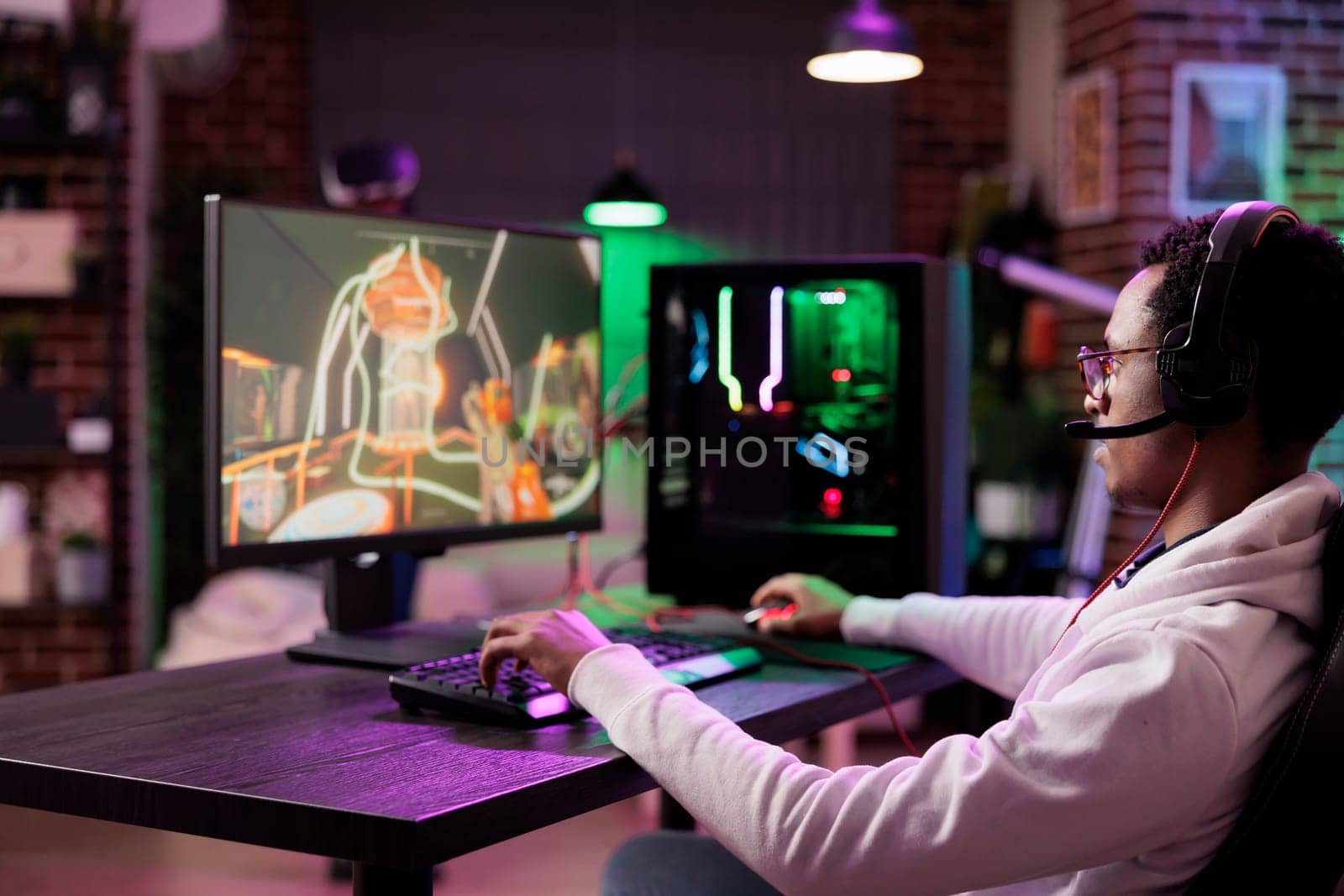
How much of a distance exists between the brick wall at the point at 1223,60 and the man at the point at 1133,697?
3383mm

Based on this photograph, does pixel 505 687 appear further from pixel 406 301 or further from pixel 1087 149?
pixel 1087 149

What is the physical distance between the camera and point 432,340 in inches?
60.7

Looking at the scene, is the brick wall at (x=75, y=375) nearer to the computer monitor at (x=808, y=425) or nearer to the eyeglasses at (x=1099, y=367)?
the computer monitor at (x=808, y=425)

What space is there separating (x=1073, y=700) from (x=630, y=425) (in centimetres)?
111

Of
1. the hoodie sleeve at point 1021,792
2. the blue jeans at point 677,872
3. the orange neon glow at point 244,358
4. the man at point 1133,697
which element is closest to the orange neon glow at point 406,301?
the orange neon glow at point 244,358

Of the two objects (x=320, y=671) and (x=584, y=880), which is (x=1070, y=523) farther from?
(x=320, y=671)

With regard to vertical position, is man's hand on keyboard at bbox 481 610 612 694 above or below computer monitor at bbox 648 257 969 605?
below

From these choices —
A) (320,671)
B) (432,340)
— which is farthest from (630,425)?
(320,671)

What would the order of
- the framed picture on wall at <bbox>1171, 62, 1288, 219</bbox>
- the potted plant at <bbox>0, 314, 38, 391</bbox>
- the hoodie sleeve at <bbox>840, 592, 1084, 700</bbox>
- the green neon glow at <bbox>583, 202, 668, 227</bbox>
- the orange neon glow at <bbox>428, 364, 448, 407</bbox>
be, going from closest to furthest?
the hoodie sleeve at <bbox>840, 592, 1084, 700</bbox> → the orange neon glow at <bbox>428, 364, 448, 407</bbox> → the potted plant at <bbox>0, 314, 38, 391</bbox> → the framed picture on wall at <bbox>1171, 62, 1288, 219</bbox> → the green neon glow at <bbox>583, 202, 668, 227</bbox>

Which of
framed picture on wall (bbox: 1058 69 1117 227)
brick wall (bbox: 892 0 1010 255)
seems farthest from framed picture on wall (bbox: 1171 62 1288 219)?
brick wall (bbox: 892 0 1010 255)

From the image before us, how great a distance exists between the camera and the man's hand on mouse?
161 cm

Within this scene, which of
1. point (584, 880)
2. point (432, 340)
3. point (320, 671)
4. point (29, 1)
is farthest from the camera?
point (29, 1)

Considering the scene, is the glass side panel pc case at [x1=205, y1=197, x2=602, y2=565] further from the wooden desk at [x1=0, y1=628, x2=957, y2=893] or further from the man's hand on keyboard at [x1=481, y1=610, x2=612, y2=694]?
the man's hand on keyboard at [x1=481, y1=610, x2=612, y2=694]

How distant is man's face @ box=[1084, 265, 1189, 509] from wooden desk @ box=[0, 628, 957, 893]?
36 centimetres
